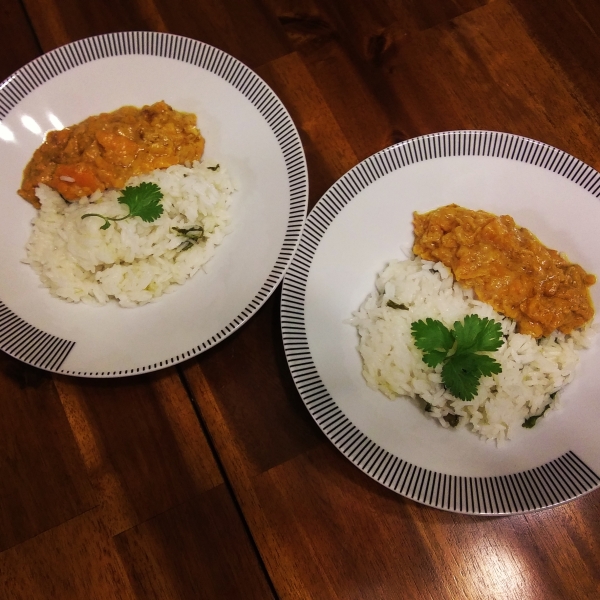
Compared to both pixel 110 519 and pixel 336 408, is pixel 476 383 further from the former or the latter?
pixel 110 519

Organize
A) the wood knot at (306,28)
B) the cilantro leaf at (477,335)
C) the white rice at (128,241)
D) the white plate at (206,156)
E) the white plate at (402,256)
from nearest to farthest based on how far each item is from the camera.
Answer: the white plate at (402,256), the cilantro leaf at (477,335), the white plate at (206,156), the white rice at (128,241), the wood knot at (306,28)

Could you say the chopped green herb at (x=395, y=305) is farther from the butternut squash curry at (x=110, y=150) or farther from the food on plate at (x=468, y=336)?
the butternut squash curry at (x=110, y=150)

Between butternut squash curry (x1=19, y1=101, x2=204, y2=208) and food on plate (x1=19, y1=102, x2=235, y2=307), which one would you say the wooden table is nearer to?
food on plate (x1=19, y1=102, x2=235, y2=307)

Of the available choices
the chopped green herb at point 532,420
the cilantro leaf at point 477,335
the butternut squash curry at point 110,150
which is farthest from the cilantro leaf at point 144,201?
the chopped green herb at point 532,420

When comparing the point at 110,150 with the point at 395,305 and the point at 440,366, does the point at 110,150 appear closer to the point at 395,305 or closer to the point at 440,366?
the point at 395,305

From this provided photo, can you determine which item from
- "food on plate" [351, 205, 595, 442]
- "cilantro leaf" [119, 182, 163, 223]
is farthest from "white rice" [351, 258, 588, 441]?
"cilantro leaf" [119, 182, 163, 223]

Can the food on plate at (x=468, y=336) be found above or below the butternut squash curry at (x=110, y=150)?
below

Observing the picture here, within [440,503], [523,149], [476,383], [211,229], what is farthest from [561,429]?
[211,229]

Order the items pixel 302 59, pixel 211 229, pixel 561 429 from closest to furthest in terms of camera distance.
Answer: pixel 561 429
pixel 211 229
pixel 302 59
